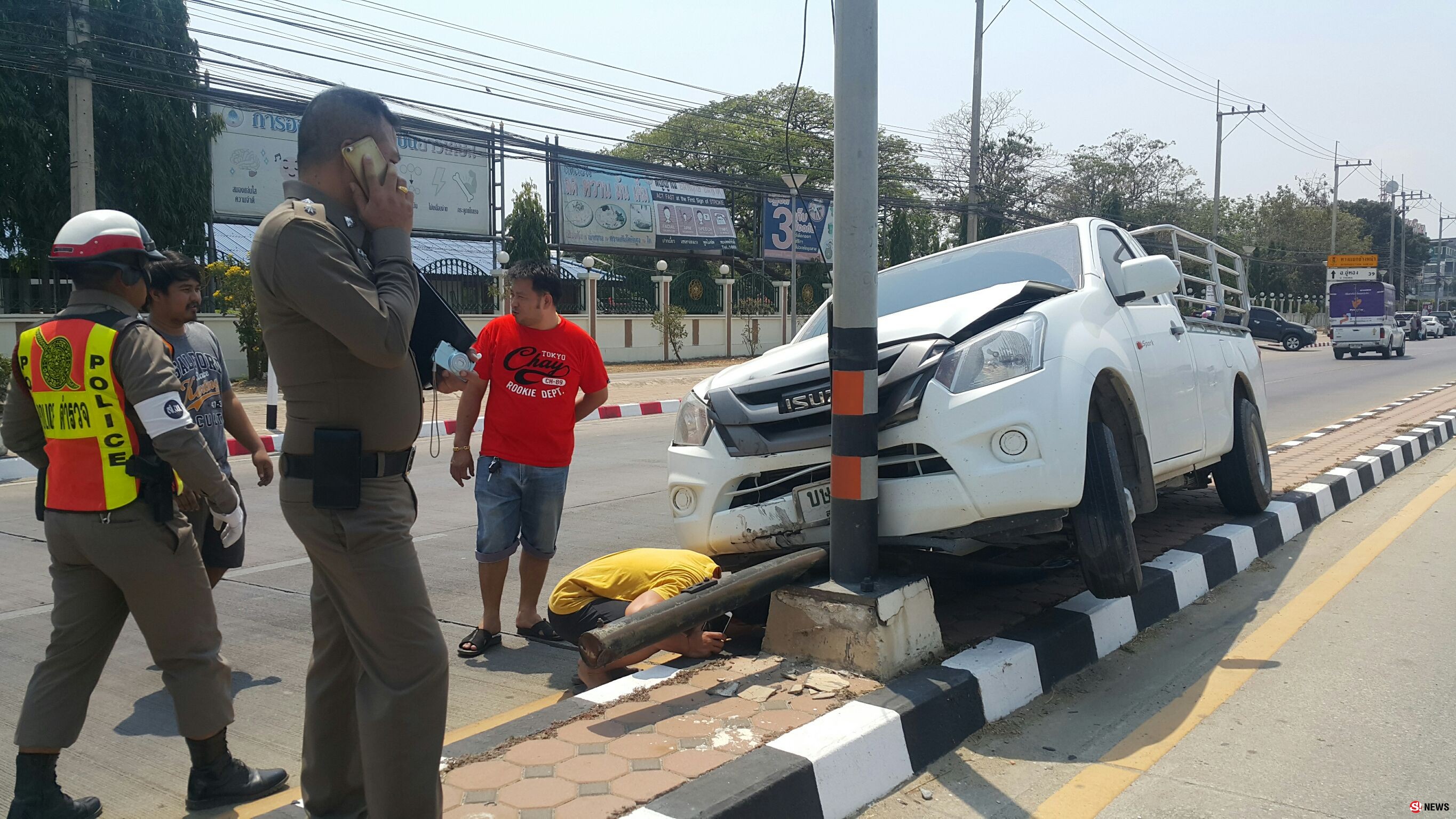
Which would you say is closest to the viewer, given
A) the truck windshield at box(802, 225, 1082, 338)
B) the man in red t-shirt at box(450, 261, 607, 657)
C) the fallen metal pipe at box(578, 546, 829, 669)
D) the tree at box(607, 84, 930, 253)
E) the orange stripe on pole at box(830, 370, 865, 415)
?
the fallen metal pipe at box(578, 546, 829, 669)

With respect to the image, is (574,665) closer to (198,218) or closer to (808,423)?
(808,423)

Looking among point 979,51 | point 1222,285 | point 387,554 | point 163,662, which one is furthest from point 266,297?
point 979,51

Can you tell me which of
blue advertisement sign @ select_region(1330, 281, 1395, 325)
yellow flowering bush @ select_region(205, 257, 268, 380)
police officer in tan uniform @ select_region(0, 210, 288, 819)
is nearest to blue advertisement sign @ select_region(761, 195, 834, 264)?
blue advertisement sign @ select_region(1330, 281, 1395, 325)

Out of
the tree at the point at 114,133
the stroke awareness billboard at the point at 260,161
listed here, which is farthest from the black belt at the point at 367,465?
the stroke awareness billboard at the point at 260,161

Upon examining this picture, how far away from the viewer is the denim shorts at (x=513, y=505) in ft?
15.3

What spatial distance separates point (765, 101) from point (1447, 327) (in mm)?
51262

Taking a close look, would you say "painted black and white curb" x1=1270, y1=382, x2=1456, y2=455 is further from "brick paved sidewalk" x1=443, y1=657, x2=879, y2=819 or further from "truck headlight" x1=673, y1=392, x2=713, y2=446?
"brick paved sidewalk" x1=443, y1=657, x2=879, y2=819

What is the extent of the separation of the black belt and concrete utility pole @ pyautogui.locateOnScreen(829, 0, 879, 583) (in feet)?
5.89

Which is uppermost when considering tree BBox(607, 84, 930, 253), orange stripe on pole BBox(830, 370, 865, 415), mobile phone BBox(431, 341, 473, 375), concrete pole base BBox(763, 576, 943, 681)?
tree BBox(607, 84, 930, 253)

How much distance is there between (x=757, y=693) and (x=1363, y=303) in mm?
39959

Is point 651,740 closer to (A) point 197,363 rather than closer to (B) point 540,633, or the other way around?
(B) point 540,633

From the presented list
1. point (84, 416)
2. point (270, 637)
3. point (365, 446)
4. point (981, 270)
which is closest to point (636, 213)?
point (981, 270)

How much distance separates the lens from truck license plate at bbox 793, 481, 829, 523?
4.17 m

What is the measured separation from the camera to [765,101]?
174ft
